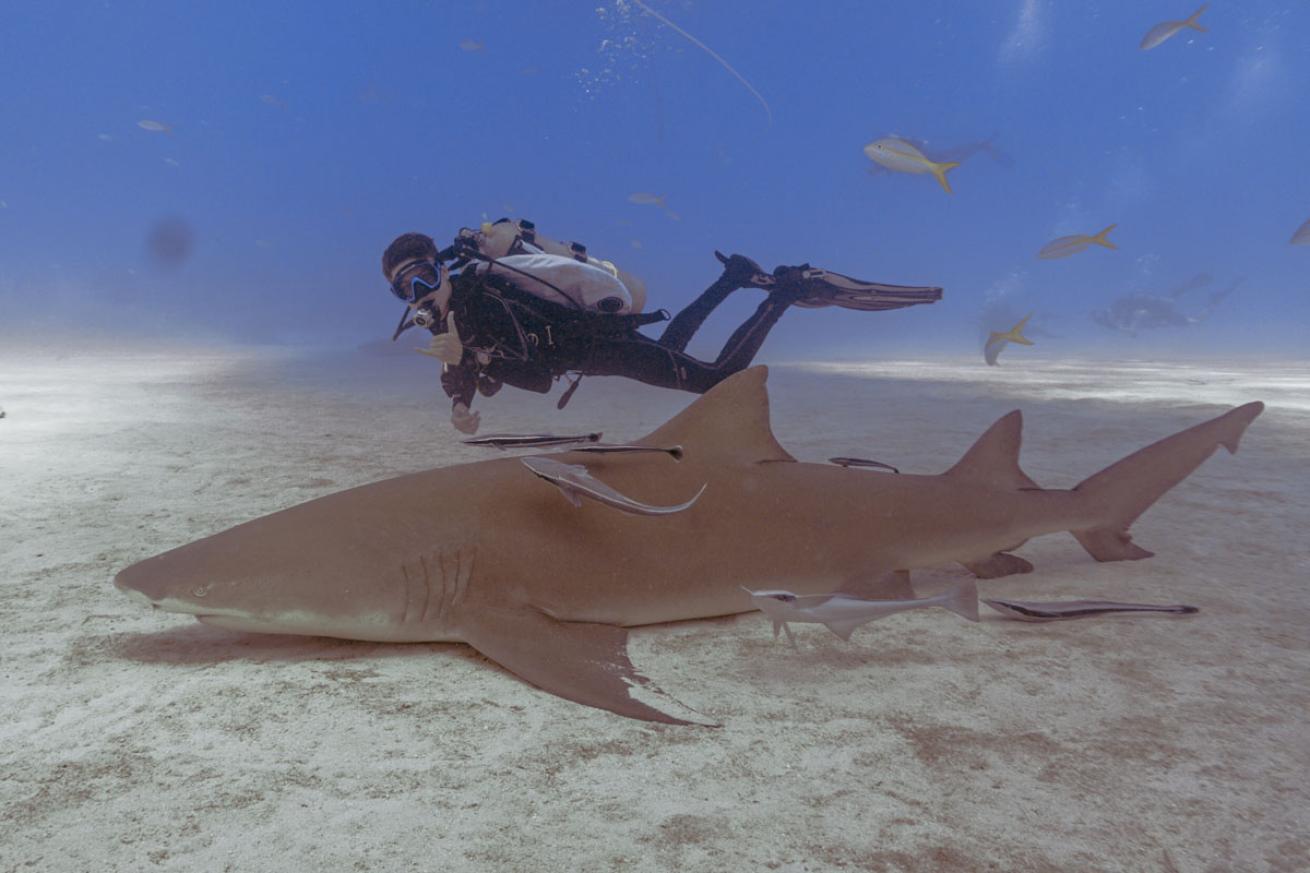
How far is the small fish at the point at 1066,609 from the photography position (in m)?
2.72

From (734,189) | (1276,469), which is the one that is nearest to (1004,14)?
(734,189)

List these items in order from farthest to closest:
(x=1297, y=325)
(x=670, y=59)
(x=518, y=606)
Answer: (x=670, y=59) < (x=1297, y=325) < (x=518, y=606)

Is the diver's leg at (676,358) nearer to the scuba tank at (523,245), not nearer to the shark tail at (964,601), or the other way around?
the scuba tank at (523,245)

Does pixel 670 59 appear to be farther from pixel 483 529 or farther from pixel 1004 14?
pixel 483 529

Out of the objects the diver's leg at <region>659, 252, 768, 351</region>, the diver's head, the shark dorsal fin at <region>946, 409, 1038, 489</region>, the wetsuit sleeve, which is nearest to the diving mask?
the diver's head

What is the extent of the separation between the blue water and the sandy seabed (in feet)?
209

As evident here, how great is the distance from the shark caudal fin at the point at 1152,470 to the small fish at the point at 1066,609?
556 mm

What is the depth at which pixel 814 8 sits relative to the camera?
11769 centimetres

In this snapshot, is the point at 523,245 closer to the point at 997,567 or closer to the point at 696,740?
the point at 997,567

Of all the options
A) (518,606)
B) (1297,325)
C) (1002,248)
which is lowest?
(518,606)

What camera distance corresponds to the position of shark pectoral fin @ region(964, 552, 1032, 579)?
330 centimetres

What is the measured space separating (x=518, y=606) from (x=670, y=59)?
142230mm

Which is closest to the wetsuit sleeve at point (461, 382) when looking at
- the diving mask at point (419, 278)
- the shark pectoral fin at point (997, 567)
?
the diving mask at point (419, 278)

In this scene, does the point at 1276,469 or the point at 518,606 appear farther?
the point at 1276,469
